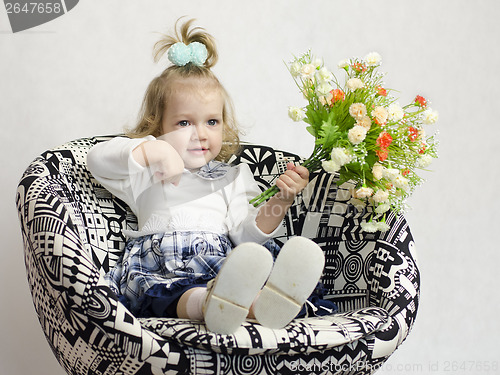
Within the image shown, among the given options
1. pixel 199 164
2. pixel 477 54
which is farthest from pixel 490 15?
pixel 199 164

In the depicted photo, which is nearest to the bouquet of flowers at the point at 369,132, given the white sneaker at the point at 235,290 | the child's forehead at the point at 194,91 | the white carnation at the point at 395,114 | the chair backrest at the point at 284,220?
the white carnation at the point at 395,114

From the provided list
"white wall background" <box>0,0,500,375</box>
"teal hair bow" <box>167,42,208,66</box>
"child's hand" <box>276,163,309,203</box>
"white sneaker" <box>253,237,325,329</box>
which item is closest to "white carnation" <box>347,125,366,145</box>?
"child's hand" <box>276,163,309,203</box>

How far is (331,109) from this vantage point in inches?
63.9

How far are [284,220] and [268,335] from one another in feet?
2.06

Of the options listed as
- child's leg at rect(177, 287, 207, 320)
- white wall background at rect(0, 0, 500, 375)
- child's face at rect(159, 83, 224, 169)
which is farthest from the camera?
white wall background at rect(0, 0, 500, 375)

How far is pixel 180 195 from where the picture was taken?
1801mm

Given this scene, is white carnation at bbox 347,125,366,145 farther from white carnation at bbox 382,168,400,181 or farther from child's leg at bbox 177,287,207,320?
child's leg at bbox 177,287,207,320

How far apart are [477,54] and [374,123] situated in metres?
1.21

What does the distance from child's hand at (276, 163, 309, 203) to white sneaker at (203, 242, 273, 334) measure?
443mm

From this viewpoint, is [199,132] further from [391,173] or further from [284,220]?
[391,173]

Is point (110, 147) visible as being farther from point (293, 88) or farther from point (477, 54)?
point (477, 54)

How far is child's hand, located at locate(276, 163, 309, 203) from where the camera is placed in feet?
5.57

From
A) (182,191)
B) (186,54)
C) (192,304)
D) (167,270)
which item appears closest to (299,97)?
(186,54)

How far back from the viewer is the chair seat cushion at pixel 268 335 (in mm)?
1254
